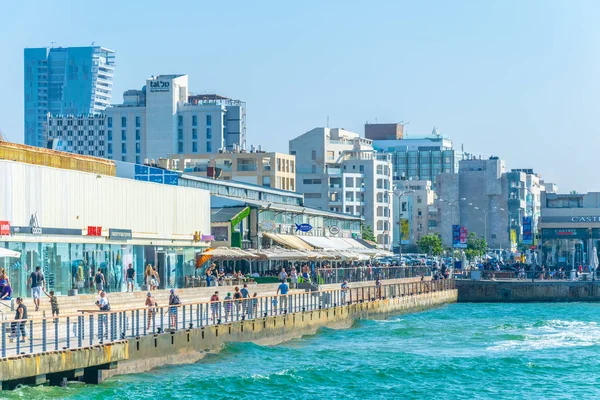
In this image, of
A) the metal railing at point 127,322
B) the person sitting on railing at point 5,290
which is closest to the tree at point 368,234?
the metal railing at point 127,322

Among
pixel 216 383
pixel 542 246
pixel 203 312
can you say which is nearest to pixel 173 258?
pixel 203 312

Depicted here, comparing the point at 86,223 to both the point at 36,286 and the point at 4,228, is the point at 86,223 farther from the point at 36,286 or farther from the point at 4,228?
the point at 36,286

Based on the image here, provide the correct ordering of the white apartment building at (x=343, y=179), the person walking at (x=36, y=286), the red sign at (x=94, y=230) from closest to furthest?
the person walking at (x=36, y=286)
the red sign at (x=94, y=230)
the white apartment building at (x=343, y=179)

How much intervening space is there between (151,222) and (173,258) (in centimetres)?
451

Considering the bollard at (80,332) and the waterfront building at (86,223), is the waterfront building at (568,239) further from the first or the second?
the bollard at (80,332)

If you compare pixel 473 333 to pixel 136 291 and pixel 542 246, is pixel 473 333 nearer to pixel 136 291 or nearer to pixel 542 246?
pixel 136 291

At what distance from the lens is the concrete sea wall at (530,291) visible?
10469cm

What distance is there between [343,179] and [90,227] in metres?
123

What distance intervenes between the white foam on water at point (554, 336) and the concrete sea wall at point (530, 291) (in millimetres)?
24531

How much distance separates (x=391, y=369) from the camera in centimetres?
5166

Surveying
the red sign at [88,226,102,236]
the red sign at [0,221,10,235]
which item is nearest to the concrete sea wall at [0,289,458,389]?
the red sign at [0,221,10,235]

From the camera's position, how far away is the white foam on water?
63.4 metres

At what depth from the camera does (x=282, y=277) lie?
7438cm

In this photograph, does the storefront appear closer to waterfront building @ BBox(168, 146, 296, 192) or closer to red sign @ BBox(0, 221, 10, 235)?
red sign @ BBox(0, 221, 10, 235)
